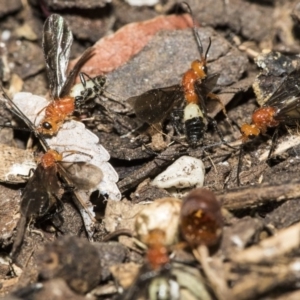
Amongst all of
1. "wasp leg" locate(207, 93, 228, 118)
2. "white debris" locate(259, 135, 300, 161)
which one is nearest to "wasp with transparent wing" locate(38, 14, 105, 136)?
"wasp leg" locate(207, 93, 228, 118)

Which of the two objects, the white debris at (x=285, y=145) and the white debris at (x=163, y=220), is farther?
the white debris at (x=285, y=145)

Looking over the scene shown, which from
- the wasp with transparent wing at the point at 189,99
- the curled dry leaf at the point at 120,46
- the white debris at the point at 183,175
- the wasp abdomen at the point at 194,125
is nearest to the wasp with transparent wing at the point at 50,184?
the white debris at the point at 183,175

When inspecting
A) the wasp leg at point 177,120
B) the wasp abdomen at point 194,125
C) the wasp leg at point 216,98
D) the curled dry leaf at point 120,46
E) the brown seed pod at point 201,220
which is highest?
the curled dry leaf at point 120,46

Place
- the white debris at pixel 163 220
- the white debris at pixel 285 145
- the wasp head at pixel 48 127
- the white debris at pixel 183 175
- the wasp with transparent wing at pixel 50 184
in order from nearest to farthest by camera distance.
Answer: the white debris at pixel 163 220, the wasp with transparent wing at pixel 50 184, the white debris at pixel 183 175, the white debris at pixel 285 145, the wasp head at pixel 48 127

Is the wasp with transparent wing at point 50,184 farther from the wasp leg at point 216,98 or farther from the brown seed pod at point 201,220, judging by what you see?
the wasp leg at point 216,98

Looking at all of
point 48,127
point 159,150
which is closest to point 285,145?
point 159,150

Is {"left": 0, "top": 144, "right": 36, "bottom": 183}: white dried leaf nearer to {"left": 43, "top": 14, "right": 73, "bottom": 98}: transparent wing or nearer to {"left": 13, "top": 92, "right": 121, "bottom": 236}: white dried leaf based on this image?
{"left": 13, "top": 92, "right": 121, "bottom": 236}: white dried leaf

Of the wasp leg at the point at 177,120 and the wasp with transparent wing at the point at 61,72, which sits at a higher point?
the wasp with transparent wing at the point at 61,72
